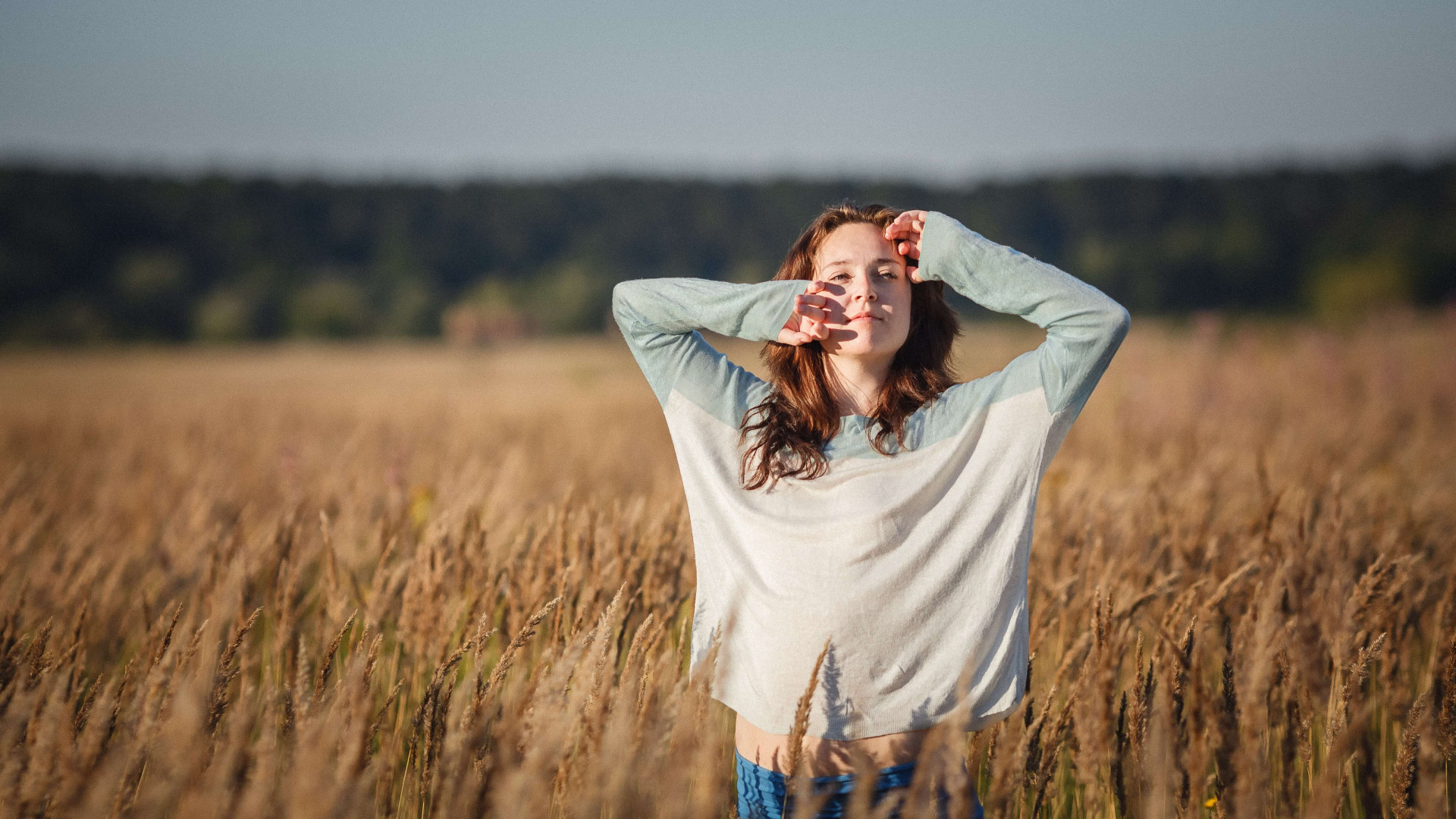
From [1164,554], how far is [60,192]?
2320 inches

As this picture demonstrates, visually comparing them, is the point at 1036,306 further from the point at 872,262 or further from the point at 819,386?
the point at 819,386

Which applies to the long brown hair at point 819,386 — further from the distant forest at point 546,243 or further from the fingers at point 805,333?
the distant forest at point 546,243

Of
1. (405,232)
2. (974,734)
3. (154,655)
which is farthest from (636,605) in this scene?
(405,232)

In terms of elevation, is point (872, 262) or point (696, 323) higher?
point (872, 262)

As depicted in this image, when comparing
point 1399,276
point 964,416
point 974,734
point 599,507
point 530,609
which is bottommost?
point 974,734

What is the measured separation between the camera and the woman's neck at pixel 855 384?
1.54 metres

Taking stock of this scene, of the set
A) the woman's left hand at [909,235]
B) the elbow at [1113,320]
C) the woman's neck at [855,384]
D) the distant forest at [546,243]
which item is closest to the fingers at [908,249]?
the woman's left hand at [909,235]

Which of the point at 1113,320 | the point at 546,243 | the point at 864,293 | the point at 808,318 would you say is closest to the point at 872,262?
the point at 864,293

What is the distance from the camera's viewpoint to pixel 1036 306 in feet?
4.55

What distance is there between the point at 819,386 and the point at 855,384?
0.23 feet

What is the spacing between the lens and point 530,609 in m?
1.84

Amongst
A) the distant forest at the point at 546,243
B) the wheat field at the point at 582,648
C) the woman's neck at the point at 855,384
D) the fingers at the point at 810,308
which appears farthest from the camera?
the distant forest at the point at 546,243

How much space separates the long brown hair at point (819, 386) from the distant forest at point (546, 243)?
32.6 m

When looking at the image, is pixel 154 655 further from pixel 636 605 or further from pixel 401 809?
pixel 636 605
